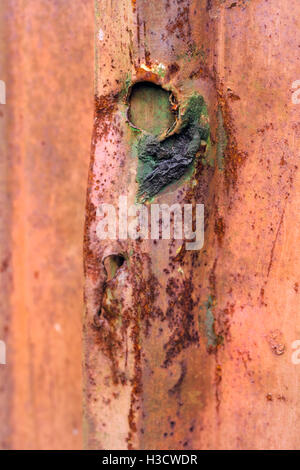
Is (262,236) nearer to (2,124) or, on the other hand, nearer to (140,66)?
(140,66)

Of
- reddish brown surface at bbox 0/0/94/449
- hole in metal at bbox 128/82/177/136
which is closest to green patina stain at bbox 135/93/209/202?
hole in metal at bbox 128/82/177/136

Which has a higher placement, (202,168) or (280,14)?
(280,14)

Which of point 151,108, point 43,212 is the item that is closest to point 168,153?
point 151,108

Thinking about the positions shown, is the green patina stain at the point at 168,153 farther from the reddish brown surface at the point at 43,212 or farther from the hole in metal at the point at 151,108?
the reddish brown surface at the point at 43,212

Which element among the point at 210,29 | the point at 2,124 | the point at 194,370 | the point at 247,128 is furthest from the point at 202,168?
the point at 2,124

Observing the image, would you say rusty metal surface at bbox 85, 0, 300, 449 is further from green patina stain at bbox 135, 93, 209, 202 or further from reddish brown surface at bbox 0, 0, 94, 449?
reddish brown surface at bbox 0, 0, 94, 449

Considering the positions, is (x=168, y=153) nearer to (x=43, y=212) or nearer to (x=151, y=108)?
(x=151, y=108)
